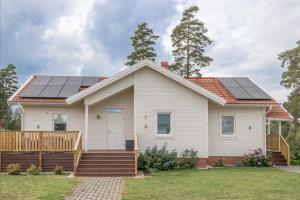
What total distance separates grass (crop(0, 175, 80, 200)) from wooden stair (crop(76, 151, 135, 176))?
6.78ft

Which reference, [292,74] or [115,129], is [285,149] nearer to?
[115,129]

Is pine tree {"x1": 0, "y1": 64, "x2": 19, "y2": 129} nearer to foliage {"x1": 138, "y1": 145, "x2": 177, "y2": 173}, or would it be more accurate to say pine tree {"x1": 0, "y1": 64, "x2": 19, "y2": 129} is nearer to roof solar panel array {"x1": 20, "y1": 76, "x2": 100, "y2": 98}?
roof solar panel array {"x1": 20, "y1": 76, "x2": 100, "y2": 98}

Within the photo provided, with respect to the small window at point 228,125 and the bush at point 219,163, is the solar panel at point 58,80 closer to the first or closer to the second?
the small window at point 228,125

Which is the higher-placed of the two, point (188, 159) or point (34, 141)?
point (34, 141)

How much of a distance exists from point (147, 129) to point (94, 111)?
11.8 feet

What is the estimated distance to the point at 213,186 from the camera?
14188 millimetres

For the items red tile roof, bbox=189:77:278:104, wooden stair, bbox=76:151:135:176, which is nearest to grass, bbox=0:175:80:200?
wooden stair, bbox=76:151:135:176

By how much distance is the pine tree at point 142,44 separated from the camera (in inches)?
1858

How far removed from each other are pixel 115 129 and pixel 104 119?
85cm

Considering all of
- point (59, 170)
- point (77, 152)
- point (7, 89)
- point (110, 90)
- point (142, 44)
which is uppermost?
point (142, 44)

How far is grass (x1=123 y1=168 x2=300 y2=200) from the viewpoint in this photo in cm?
1226

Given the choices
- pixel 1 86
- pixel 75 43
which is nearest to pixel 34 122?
pixel 75 43

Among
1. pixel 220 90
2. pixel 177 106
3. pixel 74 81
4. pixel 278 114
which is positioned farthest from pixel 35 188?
pixel 278 114

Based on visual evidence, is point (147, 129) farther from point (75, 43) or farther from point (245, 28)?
point (245, 28)
